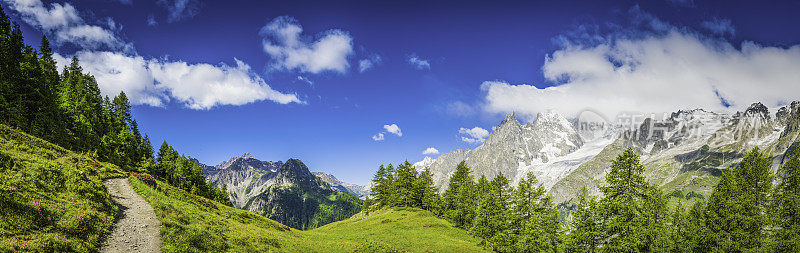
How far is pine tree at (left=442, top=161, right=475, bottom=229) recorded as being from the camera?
208 feet

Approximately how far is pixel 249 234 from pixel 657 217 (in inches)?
1728

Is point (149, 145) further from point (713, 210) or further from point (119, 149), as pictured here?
point (713, 210)

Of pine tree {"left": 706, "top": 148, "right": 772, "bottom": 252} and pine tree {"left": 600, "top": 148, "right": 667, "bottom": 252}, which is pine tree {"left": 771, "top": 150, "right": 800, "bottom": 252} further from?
pine tree {"left": 600, "top": 148, "right": 667, "bottom": 252}

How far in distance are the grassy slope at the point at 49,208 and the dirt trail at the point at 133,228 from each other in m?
0.65

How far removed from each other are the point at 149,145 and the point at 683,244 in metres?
126

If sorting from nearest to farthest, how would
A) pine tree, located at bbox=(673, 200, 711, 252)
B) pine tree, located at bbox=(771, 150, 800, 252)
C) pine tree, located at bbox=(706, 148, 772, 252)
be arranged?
pine tree, located at bbox=(771, 150, 800, 252)
pine tree, located at bbox=(706, 148, 772, 252)
pine tree, located at bbox=(673, 200, 711, 252)

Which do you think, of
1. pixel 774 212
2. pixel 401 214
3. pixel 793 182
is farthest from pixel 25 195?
pixel 793 182

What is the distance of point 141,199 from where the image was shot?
29.0 metres

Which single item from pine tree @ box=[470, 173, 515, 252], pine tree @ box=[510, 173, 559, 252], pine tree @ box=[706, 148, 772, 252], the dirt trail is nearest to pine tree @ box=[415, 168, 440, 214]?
pine tree @ box=[470, 173, 515, 252]

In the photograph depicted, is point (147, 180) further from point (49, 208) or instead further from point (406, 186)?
point (406, 186)

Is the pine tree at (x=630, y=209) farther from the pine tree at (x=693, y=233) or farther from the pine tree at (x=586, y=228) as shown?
the pine tree at (x=693, y=233)

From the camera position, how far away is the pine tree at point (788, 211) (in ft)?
Answer: 108

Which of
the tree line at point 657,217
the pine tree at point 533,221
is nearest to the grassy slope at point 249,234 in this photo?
the pine tree at point 533,221

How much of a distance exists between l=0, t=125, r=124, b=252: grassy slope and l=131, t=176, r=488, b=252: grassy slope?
3763 mm
